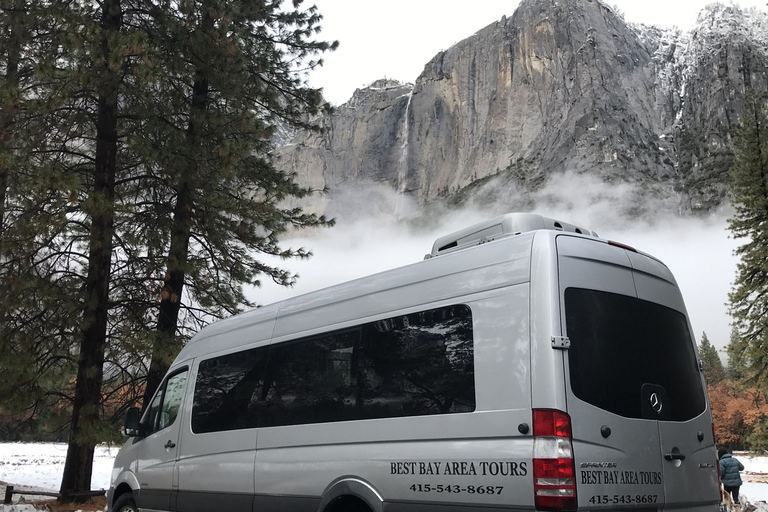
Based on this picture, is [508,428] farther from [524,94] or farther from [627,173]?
[524,94]

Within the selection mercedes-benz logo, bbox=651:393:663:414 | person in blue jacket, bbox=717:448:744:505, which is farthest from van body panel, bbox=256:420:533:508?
person in blue jacket, bbox=717:448:744:505

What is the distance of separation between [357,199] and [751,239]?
139 metres

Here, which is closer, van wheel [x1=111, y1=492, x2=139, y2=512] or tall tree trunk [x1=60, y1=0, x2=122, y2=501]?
van wheel [x1=111, y1=492, x2=139, y2=512]

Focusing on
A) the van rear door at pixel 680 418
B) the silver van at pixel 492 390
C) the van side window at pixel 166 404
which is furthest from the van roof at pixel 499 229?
the van side window at pixel 166 404

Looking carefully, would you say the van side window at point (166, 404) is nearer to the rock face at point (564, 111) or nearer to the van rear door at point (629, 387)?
the van rear door at point (629, 387)

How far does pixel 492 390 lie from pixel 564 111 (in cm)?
12802

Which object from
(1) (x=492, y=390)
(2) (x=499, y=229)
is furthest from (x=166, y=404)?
(1) (x=492, y=390)

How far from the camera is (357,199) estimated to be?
16200 cm

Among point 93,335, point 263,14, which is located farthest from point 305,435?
point 263,14

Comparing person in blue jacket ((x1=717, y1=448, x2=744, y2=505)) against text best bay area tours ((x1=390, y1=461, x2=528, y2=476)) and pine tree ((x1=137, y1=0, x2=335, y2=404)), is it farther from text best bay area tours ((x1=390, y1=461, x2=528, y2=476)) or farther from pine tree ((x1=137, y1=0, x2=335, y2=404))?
text best bay area tours ((x1=390, y1=461, x2=528, y2=476))

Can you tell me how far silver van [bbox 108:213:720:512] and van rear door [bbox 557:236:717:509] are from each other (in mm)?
11

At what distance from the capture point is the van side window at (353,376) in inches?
173

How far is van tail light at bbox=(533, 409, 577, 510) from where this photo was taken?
3.63 meters

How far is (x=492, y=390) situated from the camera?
4059 mm
